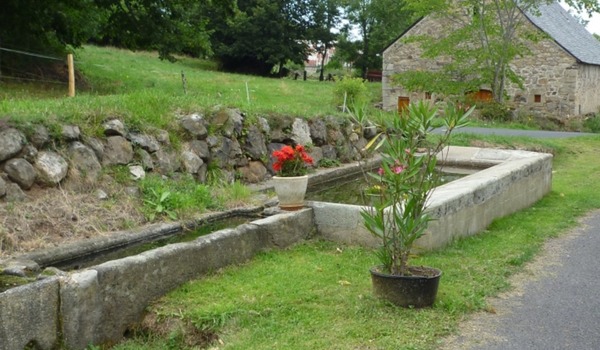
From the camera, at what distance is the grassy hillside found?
8.52 m

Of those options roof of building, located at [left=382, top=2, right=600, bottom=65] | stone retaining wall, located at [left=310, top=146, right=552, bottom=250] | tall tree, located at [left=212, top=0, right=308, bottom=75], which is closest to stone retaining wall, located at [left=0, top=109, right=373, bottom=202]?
stone retaining wall, located at [left=310, top=146, right=552, bottom=250]

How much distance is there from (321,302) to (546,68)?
26.6 meters

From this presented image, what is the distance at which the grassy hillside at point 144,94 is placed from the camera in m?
8.52

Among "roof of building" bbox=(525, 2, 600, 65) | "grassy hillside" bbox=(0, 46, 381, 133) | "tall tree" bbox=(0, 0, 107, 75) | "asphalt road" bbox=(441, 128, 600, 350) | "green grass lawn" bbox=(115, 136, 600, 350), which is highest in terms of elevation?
"roof of building" bbox=(525, 2, 600, 65)

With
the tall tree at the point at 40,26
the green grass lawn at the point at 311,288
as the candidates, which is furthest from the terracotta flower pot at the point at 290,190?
the tall tree at the point at 40,26

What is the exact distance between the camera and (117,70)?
994 inches

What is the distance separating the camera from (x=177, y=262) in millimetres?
5504

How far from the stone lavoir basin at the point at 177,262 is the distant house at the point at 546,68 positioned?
769 inches

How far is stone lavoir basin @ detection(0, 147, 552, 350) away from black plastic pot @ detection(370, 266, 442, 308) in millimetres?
1403

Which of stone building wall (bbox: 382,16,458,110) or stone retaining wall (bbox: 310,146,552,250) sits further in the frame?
stone building wall (bbox: 382,16,458,110)

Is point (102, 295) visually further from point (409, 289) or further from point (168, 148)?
point (168, 148)

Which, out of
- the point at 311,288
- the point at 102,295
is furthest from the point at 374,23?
the point at 102,295

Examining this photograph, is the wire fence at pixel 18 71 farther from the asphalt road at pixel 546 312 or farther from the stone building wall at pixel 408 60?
the stone building wall at pixel 408 60

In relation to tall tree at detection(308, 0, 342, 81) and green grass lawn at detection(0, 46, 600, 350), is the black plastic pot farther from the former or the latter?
tall tree at detection(308, 0, 342, 81)
